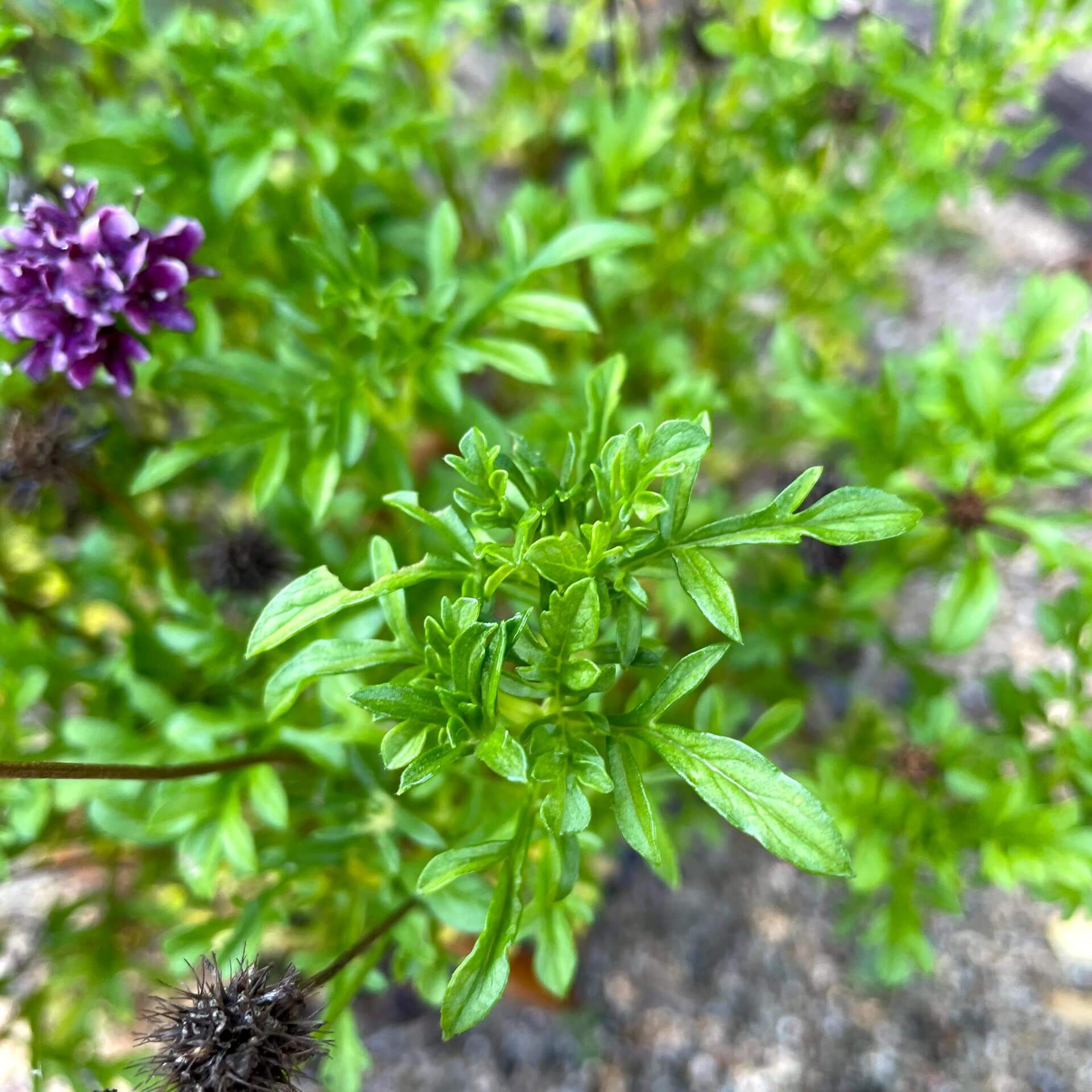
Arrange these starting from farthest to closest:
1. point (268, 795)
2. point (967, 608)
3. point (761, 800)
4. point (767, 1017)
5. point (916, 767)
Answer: point (767, 1017) → point (916, 767) → point (967, 608) → point (268, 795) → point (761, 800)

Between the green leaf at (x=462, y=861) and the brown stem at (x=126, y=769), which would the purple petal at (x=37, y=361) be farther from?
the green leaf at (x=462, y=861)

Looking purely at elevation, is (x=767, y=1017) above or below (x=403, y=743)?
below

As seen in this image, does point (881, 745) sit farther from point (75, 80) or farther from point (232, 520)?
point (75, 80)

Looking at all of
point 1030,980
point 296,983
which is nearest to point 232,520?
point 296,983

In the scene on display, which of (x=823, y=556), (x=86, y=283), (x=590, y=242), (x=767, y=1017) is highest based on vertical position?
(x=590, y=242)

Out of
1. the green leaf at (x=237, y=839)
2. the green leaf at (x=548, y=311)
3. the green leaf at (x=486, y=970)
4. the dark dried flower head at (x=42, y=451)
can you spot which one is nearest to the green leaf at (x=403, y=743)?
the green leaf at (x=486, y=970)

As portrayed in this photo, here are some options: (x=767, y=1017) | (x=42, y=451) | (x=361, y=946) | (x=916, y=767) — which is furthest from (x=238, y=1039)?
(x=767, y=1017)

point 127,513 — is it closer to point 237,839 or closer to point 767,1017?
point 237,839

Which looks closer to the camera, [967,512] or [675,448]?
[675,448]

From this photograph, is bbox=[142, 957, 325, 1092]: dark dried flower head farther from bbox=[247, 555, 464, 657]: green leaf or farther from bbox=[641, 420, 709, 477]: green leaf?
bbox=[641, 420, 709, 477]: green leaf
